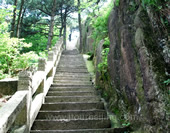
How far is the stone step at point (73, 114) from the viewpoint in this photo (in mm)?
4046

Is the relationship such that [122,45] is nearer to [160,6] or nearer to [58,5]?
[160,6]

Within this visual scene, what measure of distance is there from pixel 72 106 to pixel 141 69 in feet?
8.12

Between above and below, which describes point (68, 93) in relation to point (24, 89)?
below

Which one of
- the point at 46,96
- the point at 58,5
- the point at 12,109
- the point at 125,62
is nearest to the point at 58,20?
the point at 58,5

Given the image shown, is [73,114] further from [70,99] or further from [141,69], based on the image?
[141,69]

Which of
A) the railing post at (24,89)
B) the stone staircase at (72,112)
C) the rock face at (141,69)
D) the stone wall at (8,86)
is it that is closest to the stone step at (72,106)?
the stone staircase at (72,112)

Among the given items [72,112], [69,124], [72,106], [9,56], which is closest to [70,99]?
[72,106]

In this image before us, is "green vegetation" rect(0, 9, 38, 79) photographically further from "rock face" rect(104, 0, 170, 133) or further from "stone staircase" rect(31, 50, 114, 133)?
"rock face" rect(104, 0, 170, 133)

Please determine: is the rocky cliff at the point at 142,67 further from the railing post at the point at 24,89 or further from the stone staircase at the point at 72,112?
the railing post at the point at 24,89

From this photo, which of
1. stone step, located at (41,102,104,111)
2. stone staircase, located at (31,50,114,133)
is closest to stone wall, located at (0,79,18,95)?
stone staircase, located at (31,50,114,133)

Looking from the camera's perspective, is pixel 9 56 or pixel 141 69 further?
pixel 9 56

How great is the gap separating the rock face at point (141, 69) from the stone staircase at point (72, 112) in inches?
23.4

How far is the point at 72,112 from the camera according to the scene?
4.14 m

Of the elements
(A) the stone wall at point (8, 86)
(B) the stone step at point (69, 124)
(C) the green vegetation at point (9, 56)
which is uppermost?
(C) the green vegetation at point (9, 56)
